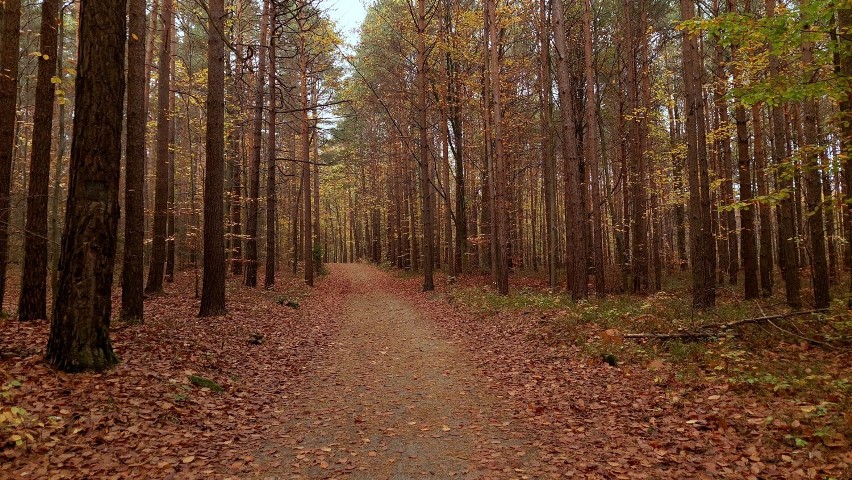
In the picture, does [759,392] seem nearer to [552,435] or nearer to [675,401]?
[675,401]

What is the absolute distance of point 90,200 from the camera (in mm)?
5680

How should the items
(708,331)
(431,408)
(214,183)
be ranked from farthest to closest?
(214,183) → (708,331) → (431,408)

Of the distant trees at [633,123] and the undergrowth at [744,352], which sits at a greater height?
the distant trees at [633,123]

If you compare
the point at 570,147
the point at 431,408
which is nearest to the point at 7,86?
the point at 431,408

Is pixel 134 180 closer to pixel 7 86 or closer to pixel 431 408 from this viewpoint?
pixel 7 86

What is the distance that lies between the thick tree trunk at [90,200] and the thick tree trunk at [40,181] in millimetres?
3486

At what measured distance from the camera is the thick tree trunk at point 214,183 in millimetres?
10961

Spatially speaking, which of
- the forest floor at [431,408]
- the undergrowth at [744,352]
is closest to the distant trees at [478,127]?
the forest floor at [431,408]

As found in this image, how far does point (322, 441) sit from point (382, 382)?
234 cm

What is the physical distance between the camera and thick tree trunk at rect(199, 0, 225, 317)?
11.0 meters

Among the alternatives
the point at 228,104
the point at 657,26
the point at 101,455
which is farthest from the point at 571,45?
the point at 101,455

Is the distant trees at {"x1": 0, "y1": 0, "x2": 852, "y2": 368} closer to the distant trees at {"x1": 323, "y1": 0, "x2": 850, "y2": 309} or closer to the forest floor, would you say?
the distant trees at {"x1": 323, "y1": 0, "x2": 850, "y2": 309}

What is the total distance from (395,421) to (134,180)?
8.14m

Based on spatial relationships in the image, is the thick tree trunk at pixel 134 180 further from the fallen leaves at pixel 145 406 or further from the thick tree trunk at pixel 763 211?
the thick tree trunk at pixel 763 211
